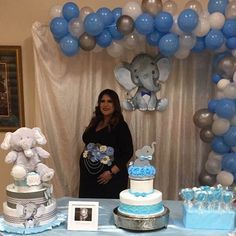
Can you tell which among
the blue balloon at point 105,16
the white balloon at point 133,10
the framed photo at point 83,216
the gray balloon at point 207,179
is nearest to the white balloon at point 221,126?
the gray balloon at point 207,179

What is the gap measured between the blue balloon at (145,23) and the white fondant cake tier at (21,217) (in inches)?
65.7

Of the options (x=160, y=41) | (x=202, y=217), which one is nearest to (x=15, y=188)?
(x=202, y=217)

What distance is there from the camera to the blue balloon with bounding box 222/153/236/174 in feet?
11.1

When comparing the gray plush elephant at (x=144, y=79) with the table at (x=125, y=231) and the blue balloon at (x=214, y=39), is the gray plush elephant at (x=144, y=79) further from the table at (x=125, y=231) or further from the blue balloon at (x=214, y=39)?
the table at (x=125, y=231)

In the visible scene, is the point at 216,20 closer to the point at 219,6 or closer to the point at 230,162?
the point at 219,6

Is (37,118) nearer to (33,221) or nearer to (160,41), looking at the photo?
(160,41)

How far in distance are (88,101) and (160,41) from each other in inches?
40.3

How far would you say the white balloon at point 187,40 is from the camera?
3395 mm

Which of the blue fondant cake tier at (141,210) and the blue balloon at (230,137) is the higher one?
the blue balloon at (230,137)

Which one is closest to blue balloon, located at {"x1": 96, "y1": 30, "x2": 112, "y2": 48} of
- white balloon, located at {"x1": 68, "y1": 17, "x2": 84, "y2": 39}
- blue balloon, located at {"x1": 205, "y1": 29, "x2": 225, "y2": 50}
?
white balloon, located at {"x1": 68, "y1": 17, "x2": 84, "y2": 39}

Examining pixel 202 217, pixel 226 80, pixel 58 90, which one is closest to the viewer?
pixel 202 217

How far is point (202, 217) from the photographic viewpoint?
7.11 feet

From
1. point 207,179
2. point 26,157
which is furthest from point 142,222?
point 207,179

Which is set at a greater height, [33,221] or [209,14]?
[209,14]
